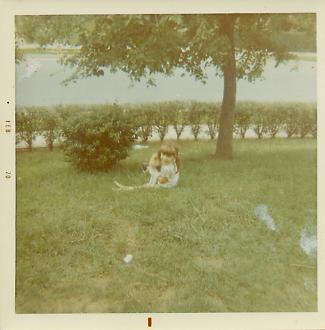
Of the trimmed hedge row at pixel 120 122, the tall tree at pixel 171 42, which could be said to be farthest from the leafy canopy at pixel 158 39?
the trimmed hedge row at pixel 120 122

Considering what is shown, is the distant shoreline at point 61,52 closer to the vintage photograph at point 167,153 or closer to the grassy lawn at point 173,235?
the vintage photograph at point 167,153

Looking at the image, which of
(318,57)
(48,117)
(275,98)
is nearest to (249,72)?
(275,98)

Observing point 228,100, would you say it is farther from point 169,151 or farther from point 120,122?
point 120,122

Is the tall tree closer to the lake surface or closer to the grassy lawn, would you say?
the lake surface

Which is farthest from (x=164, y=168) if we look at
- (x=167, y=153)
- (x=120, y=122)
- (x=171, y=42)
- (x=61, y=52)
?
(x=61, y=52)

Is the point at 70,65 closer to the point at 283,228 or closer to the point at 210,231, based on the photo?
the point at 210,231

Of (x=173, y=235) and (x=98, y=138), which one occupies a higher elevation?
(x=98, y=138)
